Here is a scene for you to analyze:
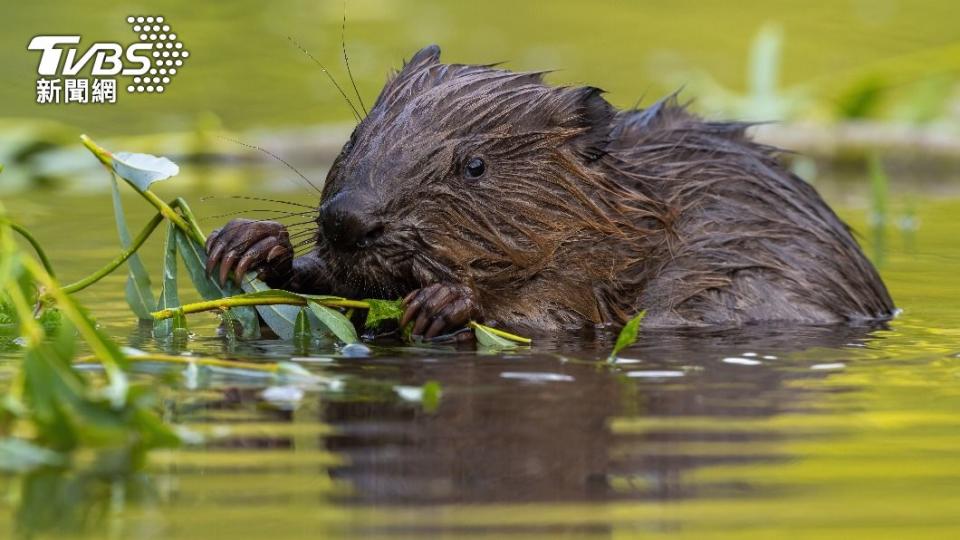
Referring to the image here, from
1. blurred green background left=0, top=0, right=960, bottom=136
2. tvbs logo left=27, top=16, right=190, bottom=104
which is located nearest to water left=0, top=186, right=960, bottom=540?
tvbs logo left=27, top=16, right=190, bottom=104

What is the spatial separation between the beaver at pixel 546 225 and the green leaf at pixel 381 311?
0.04 meters

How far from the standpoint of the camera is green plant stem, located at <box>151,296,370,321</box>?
4539 mm

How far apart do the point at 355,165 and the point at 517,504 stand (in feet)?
6.52

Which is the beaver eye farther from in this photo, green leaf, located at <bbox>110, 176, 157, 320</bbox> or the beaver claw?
green leaf, located at <bbox>110, 176, 157, 320</bbox>

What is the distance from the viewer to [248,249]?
4.82 m

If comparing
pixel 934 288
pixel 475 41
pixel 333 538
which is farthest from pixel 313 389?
pixel 475 41

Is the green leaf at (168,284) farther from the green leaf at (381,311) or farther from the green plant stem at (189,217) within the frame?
the green leaf at (381,311)

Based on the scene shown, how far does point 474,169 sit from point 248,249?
63 cm

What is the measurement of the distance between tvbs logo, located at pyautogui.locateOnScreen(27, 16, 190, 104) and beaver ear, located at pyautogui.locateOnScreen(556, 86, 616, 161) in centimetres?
469

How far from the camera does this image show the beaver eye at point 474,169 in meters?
4.88

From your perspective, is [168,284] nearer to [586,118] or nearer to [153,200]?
[153,200]

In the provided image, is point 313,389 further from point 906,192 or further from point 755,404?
point 906,192

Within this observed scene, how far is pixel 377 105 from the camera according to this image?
510 centimetres

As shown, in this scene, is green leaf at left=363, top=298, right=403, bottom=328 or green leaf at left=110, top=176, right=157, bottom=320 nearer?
green leaf at left=363, top=298, right=403, bottom=328
